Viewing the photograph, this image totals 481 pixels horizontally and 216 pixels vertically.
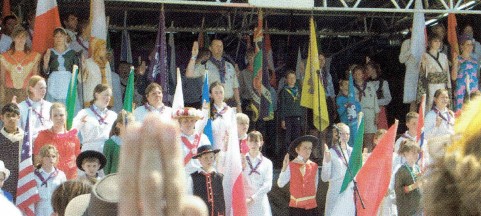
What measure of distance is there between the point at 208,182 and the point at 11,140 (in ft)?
6.23

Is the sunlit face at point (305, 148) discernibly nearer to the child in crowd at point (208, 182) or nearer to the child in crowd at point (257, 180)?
the child in crowd at point (257, 180)

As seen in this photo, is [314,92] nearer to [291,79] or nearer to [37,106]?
[291,79]

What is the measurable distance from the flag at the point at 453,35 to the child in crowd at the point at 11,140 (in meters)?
6.66

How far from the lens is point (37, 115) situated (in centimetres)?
940

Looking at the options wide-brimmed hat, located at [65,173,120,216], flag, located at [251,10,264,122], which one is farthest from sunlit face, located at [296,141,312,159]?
wide-brimmed hat, located at [65,173,120,216]

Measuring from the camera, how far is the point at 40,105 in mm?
9469

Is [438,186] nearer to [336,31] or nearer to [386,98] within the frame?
[386,98]

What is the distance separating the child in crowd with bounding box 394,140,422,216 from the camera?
952 cm

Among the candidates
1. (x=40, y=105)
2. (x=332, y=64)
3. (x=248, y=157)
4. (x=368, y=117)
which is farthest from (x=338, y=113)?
(x=40, y=105)

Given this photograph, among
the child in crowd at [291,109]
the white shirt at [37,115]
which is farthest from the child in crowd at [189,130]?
the child in crowd at [291,109]

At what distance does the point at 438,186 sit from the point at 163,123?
0.57 metres

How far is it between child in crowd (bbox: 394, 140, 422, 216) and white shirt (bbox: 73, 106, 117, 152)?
3.01m

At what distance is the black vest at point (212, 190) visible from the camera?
863cm

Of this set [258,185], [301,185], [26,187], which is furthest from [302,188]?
[26,187]
